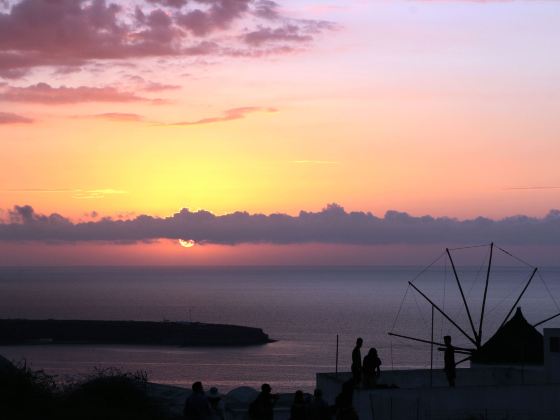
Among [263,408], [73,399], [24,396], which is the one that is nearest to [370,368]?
[263,408]

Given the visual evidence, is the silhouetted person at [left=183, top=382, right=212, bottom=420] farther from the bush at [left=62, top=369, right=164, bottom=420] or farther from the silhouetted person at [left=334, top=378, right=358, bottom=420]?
the bush at [left=62, top=369, right=164, bottom=420]

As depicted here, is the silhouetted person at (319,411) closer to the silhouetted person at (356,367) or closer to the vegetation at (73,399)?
the vegetation at (73,399)

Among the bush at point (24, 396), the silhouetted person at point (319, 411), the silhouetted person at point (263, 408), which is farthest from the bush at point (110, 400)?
the silhouetted person at point (319, 411)

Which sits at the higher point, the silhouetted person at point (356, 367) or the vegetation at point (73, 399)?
the silhouetted person at point (356, 367)

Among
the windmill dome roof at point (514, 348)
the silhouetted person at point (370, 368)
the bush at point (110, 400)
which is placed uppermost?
the windmill dome roof at point (514, 348)

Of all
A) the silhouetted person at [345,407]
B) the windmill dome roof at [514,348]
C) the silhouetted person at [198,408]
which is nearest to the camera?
the silhouetted person at [198,408]

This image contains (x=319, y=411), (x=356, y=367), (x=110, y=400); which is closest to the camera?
(x=319, y=411)

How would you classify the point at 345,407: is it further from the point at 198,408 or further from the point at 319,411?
the point at 198,408

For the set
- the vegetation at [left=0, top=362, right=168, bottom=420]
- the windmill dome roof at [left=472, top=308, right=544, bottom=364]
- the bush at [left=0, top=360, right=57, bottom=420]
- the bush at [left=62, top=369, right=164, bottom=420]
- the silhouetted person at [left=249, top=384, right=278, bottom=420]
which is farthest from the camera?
the windmill dome roof at [left=472, top=308, right=544, bottom=364]

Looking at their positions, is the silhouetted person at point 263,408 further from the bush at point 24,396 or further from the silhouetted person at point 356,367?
the silhouetted person at point 356,367

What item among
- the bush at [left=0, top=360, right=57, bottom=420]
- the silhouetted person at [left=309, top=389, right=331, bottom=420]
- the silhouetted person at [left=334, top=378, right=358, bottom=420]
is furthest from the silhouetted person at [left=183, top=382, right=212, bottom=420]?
the bush at [left=0, top=360, right=57, bottom=420]

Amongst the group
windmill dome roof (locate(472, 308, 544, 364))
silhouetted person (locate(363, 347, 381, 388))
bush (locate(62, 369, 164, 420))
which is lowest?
bush (locate(62, 369, 164, 420))

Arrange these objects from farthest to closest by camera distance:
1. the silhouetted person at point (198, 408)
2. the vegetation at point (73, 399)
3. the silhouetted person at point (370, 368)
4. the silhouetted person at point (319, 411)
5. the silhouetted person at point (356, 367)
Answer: the silhouetted person at point (370, 368), the silhouetted person at point (356, 367), the vegetation at point (73, 399), the silhouetted person at point (319, 411), the silhouetted person at point (198, 408)

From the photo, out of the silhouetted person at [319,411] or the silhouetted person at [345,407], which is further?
the silhouetted person at [345,407]
